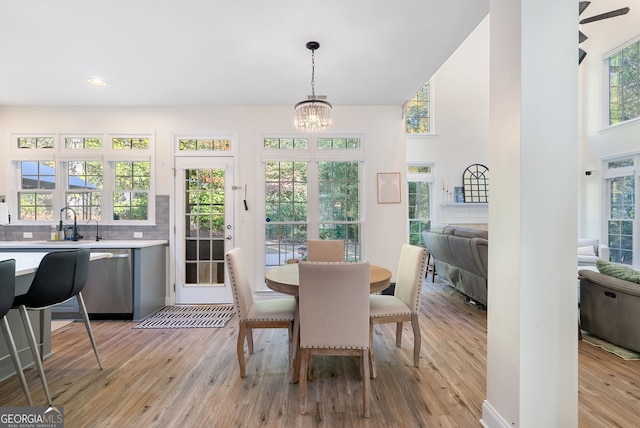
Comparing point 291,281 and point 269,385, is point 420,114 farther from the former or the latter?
point 269,385

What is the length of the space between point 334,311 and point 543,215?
1.19 m

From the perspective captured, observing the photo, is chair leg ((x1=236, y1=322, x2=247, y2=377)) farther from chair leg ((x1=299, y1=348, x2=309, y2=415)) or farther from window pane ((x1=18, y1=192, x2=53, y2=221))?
window pane ((x1=18, y1=192, x2=53, y2=221))

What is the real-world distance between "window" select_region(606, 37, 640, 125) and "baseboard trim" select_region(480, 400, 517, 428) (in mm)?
6494

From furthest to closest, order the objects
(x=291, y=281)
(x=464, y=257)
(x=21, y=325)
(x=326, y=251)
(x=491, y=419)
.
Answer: (x=464, y=257) < (x=326, y=251) < (x=21, y=325) < (x=291, y=281) < (x=491, y=419)

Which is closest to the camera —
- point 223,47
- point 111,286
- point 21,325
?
point 21,325

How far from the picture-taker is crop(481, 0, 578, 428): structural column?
1404 millimetres

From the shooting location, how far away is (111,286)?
3391mm

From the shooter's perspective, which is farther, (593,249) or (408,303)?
(593,249)

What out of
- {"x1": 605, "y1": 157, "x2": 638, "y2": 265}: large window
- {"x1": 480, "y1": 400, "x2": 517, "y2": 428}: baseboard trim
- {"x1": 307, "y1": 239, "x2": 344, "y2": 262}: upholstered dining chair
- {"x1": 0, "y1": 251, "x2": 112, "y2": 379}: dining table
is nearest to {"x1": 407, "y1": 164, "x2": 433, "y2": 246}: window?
{"x1": 605, "y1": 157, "x2": 638, "y2": 265}: large window

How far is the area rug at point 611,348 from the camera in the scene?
2.41 metres

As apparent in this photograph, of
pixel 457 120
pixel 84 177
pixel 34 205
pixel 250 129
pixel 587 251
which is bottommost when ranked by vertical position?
pixel 587 251

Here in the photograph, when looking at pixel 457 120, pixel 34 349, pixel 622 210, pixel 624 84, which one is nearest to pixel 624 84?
pixel 624 84

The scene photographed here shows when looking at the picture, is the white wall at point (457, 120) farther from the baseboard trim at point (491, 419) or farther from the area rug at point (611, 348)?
the baseboard trim at point (491, 419)

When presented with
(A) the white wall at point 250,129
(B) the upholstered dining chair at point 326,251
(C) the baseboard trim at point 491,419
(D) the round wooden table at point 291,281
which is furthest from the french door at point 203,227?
(C) the baseboard trim at point 491,419
